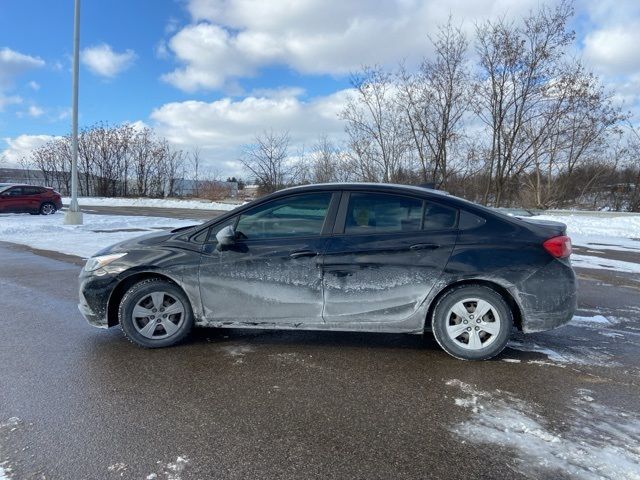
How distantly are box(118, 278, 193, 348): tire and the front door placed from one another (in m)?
0.27

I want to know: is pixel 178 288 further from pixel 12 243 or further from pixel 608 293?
pixel 12 243

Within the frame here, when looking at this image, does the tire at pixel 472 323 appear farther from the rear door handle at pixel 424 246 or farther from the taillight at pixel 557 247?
the taillight at pixel 557 247

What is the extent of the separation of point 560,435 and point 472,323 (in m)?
1.32

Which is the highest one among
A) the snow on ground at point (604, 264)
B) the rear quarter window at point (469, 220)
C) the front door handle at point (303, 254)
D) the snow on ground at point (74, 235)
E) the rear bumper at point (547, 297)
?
the rear quarter window at point (469, 220)

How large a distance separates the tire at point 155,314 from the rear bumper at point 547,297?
125 inches

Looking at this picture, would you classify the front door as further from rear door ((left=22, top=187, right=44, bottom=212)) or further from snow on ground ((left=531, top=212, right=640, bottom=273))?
rear door ((left=22, top=187, right=44, bottom=212))

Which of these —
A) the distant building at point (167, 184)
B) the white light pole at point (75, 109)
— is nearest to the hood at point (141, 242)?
the white light pole at point (75, 109)

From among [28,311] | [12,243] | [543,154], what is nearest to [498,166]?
[543,154]

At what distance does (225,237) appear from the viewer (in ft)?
13.9

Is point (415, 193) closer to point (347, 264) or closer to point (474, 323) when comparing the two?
point (347, 264)

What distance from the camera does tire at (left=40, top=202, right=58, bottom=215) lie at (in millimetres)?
22947

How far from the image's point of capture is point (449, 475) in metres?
2.50

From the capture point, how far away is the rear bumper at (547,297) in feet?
13.3

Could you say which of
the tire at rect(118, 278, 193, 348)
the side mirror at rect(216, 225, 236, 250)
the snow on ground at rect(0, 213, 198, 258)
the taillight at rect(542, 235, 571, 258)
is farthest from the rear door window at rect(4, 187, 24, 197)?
the taillight at rect(542, 235, 571, 258)
